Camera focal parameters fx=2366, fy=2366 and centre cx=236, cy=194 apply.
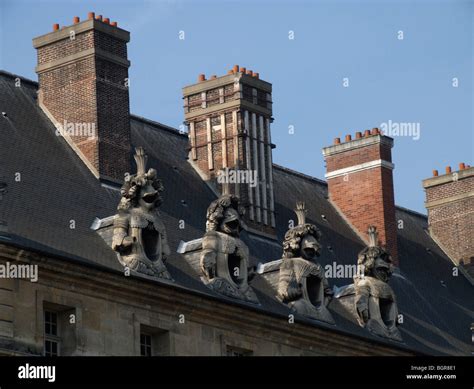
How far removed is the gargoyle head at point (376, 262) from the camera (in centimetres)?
5738

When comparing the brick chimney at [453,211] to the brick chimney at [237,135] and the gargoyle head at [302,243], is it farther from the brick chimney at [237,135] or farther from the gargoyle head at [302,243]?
the gargoyle head at [302,243]

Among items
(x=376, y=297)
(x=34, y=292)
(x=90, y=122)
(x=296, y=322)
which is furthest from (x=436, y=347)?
(x=34, y=292)

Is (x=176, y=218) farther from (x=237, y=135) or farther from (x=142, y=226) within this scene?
(x=237, y=135)

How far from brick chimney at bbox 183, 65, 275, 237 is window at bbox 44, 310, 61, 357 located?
1152cm

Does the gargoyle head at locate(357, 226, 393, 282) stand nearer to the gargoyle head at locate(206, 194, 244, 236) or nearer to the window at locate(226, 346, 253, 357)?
the gargoyle head at locate(206, 194, 244, 236)

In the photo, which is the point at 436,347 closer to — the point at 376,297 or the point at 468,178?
the point at 376,297

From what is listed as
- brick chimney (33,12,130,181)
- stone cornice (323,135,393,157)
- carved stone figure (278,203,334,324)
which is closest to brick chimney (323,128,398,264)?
stone cornice (323,135,393,157)

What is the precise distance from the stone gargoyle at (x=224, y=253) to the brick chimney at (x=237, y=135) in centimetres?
571

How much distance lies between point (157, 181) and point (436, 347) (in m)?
11.7

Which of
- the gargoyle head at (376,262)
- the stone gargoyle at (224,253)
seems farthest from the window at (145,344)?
the gargoyle head at (376,262)

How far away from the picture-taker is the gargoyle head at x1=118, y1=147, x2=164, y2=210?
49.9m

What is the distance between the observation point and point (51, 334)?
47.1 metres

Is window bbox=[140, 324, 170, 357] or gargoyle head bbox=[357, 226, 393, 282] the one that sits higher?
gargoyle head bbox=[357, 226, 393, 282]

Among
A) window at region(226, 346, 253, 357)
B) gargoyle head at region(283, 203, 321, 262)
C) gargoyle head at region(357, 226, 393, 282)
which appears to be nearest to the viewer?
window at region(226, 346, 253, 357)
